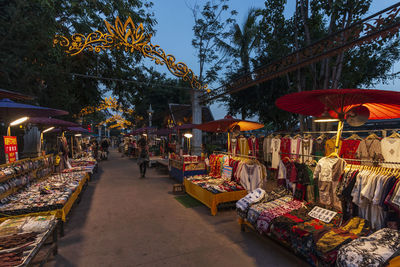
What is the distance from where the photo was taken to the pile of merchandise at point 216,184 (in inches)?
234

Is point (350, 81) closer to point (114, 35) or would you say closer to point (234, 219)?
point (234, 219)

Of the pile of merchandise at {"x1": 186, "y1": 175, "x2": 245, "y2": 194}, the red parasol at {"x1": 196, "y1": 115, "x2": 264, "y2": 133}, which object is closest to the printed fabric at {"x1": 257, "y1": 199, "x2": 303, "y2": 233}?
the pile of merchandise at {"x1": 186, "y1": 175, "x2": 245, "y2": 194}

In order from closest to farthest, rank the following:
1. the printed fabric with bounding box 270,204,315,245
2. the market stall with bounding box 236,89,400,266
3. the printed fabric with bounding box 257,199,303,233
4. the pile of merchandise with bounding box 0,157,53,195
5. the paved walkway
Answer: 1. the market stall with bounding box 236,89,400,266
2. the printed fabric with bounding box 270,204,315,245
3. the paved walkway
4. the printed fabric with bounding box 257,199,303,233
5. the pile of merchandise with bounding box 0,157,53,195

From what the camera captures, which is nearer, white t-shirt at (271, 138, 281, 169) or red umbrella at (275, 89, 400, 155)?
red umbrella at (275, 89, 400, 155)

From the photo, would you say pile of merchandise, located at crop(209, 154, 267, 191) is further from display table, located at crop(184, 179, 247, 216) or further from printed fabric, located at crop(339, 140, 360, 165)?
printed fabric, located at crop(339, 140, 360, 165)

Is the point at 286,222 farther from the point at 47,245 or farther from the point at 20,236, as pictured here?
the point at 47,245

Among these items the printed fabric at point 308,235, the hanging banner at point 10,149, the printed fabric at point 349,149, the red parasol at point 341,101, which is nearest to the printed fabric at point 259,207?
the printed fabric at point 308,235

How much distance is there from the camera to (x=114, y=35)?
7.66 meters

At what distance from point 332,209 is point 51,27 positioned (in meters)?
8.76

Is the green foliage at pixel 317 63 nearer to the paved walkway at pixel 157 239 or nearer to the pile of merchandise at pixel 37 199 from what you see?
the paved walkway at pixel 157 239

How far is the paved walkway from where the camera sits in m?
3.58

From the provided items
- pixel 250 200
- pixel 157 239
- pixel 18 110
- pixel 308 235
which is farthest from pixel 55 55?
pixel 308 235

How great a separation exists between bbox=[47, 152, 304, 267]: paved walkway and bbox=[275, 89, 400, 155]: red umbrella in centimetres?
278

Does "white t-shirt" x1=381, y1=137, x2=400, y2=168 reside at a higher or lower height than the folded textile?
higher
